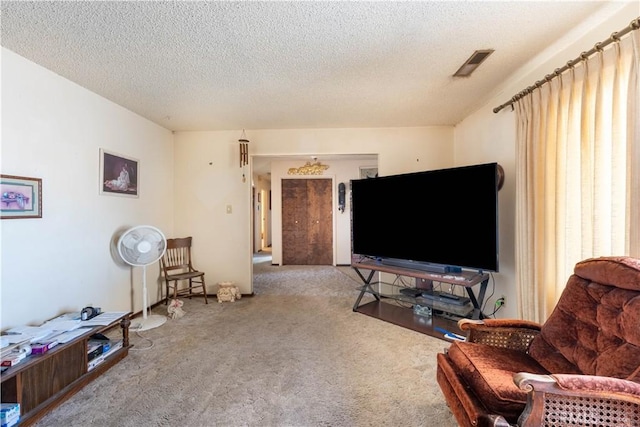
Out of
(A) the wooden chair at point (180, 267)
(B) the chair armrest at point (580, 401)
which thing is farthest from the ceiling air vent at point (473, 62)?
(A) the wooden chair at point (180, 267)

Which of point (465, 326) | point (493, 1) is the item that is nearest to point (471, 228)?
point (465, 326)

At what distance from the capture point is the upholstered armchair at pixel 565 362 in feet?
3.30

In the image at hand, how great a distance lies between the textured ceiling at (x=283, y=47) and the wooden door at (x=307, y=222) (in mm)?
3318

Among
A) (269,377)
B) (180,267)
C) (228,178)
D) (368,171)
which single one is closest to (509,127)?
(269,377)

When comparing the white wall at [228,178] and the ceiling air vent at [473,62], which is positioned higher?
the ceiling air vent at [473,62]

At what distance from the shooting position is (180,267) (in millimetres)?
3693

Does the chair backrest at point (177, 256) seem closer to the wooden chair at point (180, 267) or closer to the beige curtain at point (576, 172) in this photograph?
the wooden chair at point (180, 267)

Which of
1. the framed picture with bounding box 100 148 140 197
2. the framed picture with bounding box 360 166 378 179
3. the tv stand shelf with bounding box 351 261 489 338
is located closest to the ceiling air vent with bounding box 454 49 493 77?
the tv stand shelf with bounding box 351 261 489 338

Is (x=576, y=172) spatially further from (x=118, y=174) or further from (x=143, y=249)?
(x=118, y=174)

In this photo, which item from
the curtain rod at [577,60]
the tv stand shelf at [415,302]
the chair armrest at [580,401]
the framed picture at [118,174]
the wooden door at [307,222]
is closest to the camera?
the chair armrest at [580,401]

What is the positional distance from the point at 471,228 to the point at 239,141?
298cm

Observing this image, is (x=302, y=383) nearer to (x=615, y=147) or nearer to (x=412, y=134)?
(x=615, y=147)

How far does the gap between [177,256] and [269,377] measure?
247cm

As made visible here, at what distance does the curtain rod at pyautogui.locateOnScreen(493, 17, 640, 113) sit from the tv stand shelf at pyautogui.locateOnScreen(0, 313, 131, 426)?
140 inches
